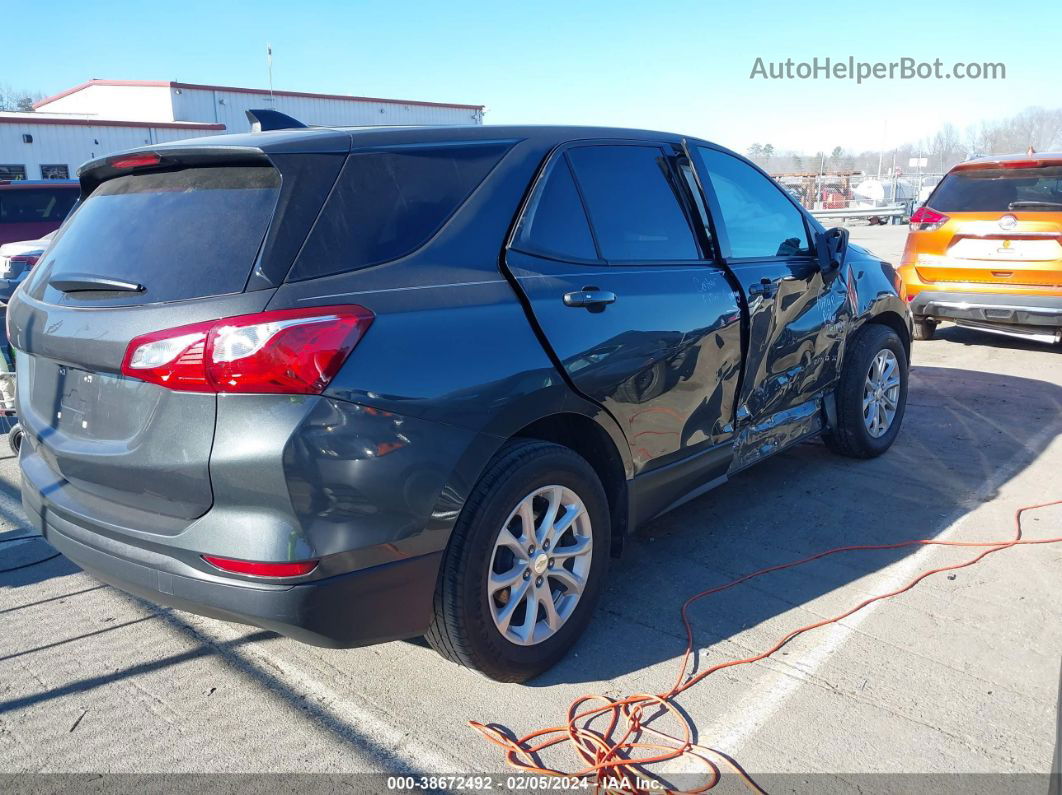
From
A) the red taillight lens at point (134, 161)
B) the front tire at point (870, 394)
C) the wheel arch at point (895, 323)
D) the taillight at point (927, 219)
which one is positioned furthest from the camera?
the taillight at point (927, 219)

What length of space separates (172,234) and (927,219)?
7.83 m

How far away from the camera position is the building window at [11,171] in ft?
98.8

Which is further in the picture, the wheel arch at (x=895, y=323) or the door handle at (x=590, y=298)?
the wheel arch at (x=895, y=323)

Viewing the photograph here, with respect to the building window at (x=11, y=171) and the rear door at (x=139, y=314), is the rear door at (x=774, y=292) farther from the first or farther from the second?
the building window at (x=11, y=171)

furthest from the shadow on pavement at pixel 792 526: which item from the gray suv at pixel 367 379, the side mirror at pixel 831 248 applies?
the side mirror at pixel 831 248

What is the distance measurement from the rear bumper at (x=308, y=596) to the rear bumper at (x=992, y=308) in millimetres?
7207

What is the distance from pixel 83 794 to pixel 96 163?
2011 mm

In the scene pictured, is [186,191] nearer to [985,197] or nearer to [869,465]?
[869,465]

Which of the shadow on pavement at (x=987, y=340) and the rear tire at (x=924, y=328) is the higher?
the rear tire at (x=924, y=328)

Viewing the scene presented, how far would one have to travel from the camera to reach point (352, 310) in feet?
7.87

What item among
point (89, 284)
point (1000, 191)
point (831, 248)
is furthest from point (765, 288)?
point (1000, 191)

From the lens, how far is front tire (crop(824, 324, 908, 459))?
492 centimetres

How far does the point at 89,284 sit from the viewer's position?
2686mm

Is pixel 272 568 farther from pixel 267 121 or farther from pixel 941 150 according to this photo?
pixel 941 150
